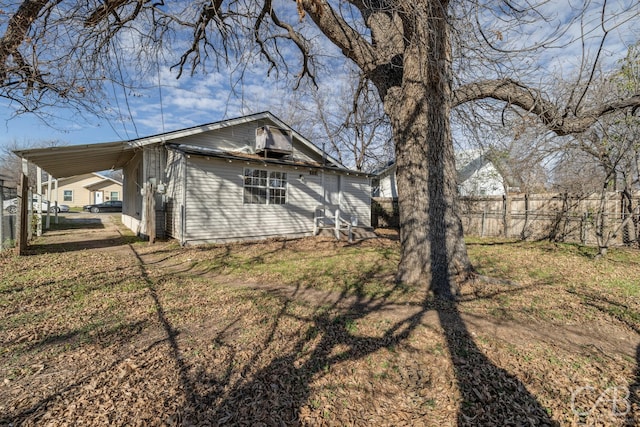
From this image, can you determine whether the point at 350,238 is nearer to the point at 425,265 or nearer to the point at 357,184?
the point at 357,184

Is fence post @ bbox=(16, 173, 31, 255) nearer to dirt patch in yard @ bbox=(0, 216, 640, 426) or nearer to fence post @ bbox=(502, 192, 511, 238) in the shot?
dirt patch in yard @ bbox=(0, 216, 640, 426)

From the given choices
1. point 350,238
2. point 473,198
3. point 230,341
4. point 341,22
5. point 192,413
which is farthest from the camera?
point 473,198

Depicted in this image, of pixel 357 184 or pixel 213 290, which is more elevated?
pixel 357 184

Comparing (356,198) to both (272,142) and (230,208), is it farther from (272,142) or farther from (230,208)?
(230,208)

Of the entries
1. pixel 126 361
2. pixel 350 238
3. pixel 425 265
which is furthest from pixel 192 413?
pixel 350 238

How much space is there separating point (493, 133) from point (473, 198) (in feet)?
26.2

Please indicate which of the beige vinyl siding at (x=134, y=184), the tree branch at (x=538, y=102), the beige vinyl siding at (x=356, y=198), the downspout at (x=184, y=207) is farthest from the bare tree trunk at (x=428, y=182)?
the beige vinyl siding at (x=134, y=184)

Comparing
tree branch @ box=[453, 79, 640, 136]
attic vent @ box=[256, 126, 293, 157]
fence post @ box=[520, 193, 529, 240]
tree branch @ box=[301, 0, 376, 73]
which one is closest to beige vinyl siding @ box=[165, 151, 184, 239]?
attic vent @ box=[256, 126, 293, 157]

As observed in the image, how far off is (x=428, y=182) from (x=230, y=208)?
745 cm

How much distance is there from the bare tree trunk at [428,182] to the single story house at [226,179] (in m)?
6.66

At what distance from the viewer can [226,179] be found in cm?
1052

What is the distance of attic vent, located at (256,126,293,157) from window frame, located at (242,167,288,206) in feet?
2.64

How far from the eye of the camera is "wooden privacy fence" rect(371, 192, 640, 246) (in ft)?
31.6

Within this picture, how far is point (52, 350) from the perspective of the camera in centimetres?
301
